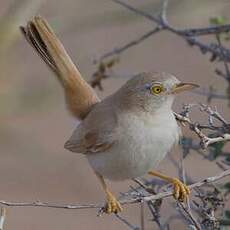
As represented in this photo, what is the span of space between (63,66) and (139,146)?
0.87 metres

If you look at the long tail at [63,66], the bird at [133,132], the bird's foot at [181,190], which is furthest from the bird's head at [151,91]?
the long tail at [63,66]

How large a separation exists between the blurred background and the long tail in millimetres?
216

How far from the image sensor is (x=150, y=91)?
391 centimetres

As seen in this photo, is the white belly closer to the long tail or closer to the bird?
the bird

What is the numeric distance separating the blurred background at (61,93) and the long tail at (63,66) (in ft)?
0.71

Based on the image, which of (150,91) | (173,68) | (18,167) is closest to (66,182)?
(18,167)

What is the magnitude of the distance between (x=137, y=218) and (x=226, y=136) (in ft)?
A: 16.7

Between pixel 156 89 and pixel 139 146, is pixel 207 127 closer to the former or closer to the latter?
pixel 139 146

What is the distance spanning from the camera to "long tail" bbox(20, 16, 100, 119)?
14.3 feet

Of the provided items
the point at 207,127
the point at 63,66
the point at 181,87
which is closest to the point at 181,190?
the point at 181,87

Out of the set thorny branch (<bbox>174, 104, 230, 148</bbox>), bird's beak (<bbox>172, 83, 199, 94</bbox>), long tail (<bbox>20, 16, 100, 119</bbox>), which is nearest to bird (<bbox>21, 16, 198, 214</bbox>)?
bird's beak (<bbox>172, 83, 199, 94</bbox>)

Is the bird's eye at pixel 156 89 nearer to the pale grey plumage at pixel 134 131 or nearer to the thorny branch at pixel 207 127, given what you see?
the pale grey plumage at pixel 134 131

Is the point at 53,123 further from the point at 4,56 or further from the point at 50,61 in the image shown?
the point at 50,61

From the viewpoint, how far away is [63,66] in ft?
14.6
